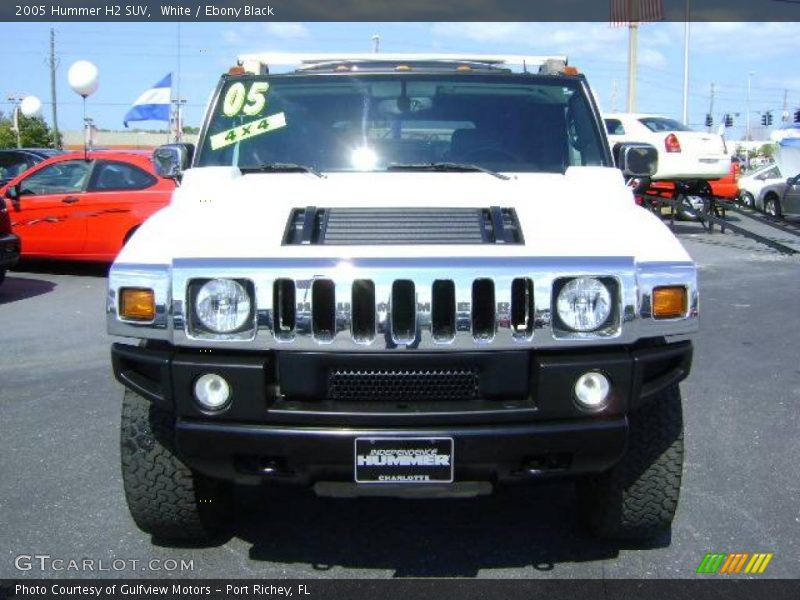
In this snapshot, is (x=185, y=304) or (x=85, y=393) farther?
(x=85, y=393)

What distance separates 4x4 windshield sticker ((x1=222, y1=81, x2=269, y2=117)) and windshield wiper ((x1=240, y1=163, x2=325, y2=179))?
0.41 m

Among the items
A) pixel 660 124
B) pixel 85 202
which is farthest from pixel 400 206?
pixel 660 124

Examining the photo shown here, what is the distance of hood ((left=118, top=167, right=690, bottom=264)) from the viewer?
3.11 metres

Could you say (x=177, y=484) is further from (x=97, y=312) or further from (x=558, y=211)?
(x=97, y=312)

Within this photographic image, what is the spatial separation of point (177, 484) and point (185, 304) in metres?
0.83

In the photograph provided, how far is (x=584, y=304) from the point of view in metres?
3.02

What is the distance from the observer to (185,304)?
300 cm

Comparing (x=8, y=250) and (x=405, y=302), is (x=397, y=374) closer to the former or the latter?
(x=405, y=302)

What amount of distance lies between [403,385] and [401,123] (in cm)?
182

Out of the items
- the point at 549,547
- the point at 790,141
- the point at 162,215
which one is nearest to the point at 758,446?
the point at 549,547

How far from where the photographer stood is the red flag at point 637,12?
22.9 m

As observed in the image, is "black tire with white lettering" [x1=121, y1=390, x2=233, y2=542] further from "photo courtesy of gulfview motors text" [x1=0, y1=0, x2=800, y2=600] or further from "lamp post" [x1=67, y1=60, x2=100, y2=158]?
"lamp post" [x1=67, y1=60, x2=100, y2=158]
